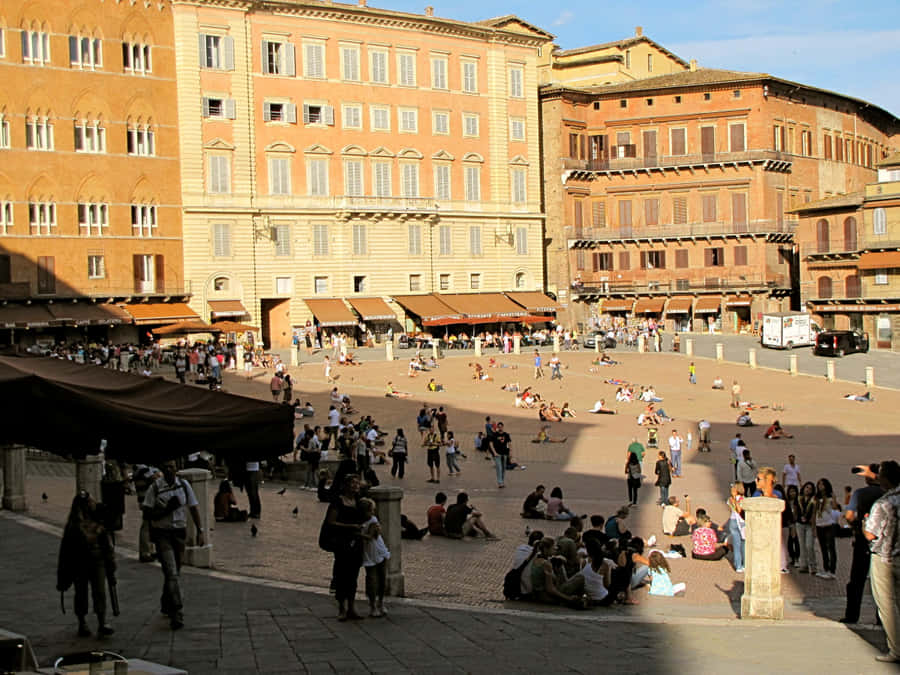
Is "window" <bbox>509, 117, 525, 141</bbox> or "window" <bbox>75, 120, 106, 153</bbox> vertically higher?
"window" <bbox>509, 117, 525, 141</bbox>

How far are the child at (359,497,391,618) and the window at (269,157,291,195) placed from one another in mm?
48701

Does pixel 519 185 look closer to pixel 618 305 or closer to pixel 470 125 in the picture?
→ pixel 470 125

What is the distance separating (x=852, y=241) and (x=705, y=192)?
10574 mm

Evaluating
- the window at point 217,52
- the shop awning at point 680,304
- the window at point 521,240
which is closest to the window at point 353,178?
the window at point 217,52

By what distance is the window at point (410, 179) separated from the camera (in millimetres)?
62500

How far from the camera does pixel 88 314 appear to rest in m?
52.1

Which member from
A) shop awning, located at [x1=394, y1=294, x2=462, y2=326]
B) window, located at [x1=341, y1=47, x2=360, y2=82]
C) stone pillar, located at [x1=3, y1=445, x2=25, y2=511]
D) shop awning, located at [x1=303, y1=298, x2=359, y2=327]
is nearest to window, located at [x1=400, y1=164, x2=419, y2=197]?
window, located at [x1=341, y1=47, x2=360, y2=82]

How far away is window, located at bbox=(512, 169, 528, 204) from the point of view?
218 ft

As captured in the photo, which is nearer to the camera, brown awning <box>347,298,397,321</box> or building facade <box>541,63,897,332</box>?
brown awning <box>347,298,397,321</box>

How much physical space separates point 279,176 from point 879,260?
101ft

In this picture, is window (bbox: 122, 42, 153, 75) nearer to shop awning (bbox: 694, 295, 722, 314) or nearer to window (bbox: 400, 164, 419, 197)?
window (bbox: 400, 164, 419, 197)

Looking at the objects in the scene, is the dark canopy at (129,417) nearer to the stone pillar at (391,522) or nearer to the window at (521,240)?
the stone pillar at (391,522)

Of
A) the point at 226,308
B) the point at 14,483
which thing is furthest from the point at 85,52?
the point at 14,483

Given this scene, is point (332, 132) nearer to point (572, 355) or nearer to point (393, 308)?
point (393, 308)
